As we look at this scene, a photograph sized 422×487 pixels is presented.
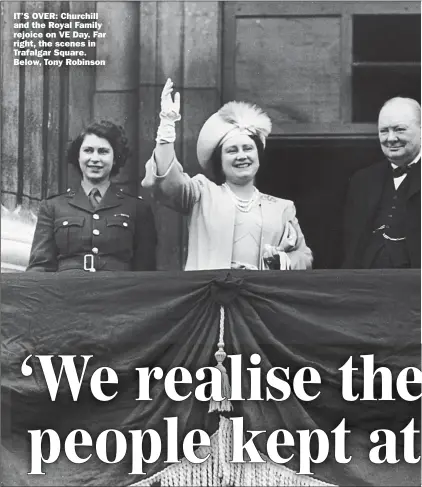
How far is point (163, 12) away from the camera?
12.1 metres

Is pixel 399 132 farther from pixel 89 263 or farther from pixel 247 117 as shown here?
pixel 89 263

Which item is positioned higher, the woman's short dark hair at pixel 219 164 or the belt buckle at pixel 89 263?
the woman's short dark hair at pixel 219 164

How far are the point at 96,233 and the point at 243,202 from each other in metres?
1.02

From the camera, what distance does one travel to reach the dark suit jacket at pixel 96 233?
1173 cm

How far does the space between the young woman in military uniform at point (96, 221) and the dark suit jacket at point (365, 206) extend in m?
1.33

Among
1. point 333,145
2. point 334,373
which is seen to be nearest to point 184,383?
point 334,373

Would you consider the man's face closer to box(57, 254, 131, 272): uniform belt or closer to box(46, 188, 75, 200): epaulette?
box(57, 254, 131, 272): uniform belt

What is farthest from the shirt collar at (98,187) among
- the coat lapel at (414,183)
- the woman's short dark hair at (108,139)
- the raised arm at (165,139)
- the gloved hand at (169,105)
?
the coat lapel at (414,183)

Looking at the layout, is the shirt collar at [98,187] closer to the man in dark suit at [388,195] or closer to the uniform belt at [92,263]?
the uniform belt at [92,263]

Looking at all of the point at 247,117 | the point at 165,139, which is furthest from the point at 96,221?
the point at 247,117

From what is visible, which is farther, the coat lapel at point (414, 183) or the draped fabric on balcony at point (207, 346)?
the coat lapel at point (414, 183)

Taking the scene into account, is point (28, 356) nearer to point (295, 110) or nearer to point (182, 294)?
point (182, 294)

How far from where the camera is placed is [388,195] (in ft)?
38.7

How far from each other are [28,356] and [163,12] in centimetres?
261
